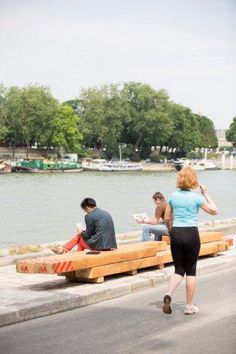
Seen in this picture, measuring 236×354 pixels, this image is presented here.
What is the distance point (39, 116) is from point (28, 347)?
95.9 meters

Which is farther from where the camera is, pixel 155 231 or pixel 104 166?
pixel 104 166

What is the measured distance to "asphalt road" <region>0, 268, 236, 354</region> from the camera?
680 centimetres

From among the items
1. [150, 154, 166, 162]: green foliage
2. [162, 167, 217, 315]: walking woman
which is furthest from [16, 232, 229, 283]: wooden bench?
[150, 154, 166, 162]: green foliage

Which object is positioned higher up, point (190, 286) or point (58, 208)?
point (190, 286)

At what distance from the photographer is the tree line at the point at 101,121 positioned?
100688mm

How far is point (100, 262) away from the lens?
10492mm

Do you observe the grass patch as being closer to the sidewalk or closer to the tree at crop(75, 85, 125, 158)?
the sidewalk

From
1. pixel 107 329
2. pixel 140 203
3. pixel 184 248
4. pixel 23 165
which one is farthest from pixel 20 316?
pixel 23 165

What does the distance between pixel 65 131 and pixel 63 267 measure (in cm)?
9991

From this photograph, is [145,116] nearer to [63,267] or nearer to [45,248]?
[45,248]

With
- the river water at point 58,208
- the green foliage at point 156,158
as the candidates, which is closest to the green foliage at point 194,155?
the green foliage at point 156,158

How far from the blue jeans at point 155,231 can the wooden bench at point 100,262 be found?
69 centimetres

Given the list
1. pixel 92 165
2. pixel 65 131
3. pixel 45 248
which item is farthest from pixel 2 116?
pixel 45 248

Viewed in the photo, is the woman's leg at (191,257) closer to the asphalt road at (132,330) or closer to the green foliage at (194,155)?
the asphalt road at (132,330)
